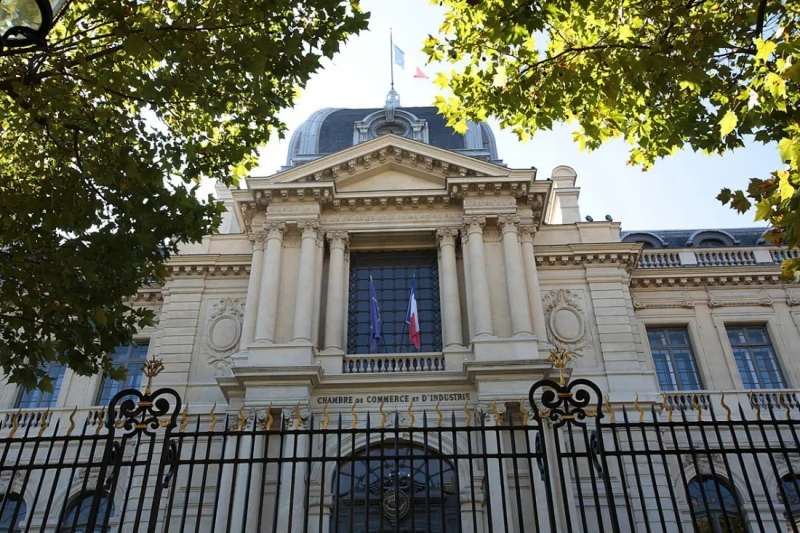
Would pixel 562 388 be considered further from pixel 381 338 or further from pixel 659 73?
pixel 381 338

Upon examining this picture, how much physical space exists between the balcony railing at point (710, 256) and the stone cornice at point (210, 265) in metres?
13.5

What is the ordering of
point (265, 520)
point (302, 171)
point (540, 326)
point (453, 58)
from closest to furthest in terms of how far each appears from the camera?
point (453, 58) → point (265, 520) → point (540, 326) → point (302, 171)

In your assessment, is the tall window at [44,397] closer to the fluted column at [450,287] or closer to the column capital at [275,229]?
the column capital at [275,229]

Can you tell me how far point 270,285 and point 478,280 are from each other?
19.4 ft

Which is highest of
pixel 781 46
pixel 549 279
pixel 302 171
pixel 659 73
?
pixel 302 171

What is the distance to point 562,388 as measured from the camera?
601 centimetres

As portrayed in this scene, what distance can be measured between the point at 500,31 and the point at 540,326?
1114 cm

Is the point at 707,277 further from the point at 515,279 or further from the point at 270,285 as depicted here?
the point at 270,285

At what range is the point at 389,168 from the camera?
21234mm

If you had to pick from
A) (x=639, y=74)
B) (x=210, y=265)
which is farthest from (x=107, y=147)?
(x=210, y=265)

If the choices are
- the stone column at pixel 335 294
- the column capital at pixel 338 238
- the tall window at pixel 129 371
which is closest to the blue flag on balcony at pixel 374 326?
the stone column at pixel 335 294

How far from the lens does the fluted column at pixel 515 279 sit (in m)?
17.5

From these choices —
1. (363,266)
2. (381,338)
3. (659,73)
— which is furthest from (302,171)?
(659,73)

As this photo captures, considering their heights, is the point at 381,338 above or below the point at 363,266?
below
